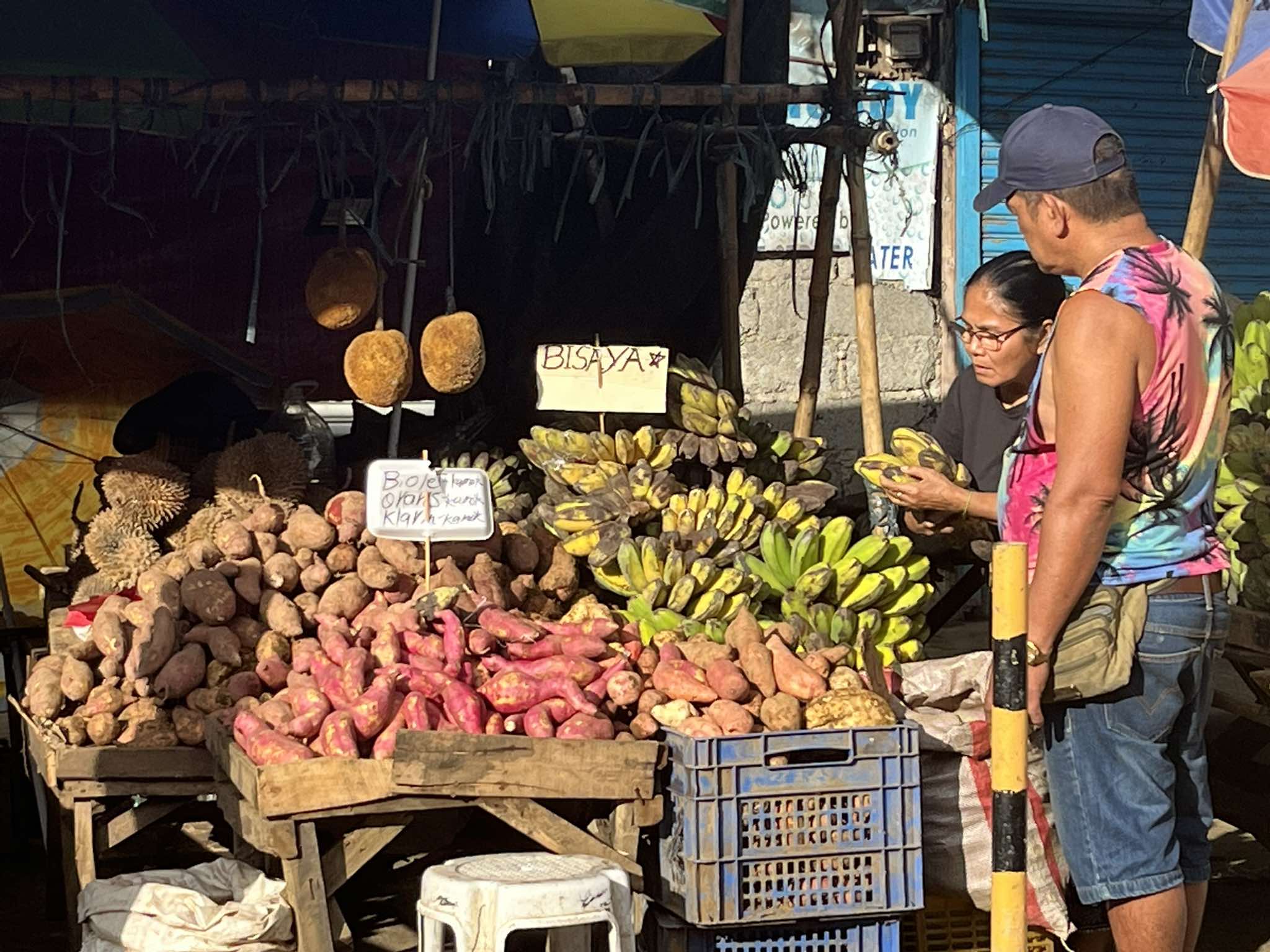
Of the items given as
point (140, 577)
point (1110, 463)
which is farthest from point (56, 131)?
point (1110, 463)

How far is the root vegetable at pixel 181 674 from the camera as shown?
156 inches

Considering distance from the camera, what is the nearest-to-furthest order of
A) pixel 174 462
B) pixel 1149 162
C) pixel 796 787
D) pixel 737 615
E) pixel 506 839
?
pixel 796 787
pixel 737 615
pixel 506 839
pixel 174 462
pixel 1149 162

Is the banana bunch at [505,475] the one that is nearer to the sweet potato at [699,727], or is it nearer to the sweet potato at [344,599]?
the sweet potato at [344,599]

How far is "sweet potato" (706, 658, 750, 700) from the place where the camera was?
11.9ft

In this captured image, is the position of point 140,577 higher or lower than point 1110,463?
lower

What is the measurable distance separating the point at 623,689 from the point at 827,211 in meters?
2.35

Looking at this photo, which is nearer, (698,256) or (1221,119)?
(1221,119)

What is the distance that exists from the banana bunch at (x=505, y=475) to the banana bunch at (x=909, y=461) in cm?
111

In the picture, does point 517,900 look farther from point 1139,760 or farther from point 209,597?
point 209,597

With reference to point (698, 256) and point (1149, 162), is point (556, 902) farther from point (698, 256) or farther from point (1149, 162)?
point (1149, 162)

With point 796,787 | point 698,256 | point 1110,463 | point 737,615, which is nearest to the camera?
point 1110,463

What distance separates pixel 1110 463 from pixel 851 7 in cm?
265

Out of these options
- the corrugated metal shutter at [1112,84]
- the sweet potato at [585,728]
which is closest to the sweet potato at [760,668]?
the sweet potato at [585,728]

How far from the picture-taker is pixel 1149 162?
9.66m
